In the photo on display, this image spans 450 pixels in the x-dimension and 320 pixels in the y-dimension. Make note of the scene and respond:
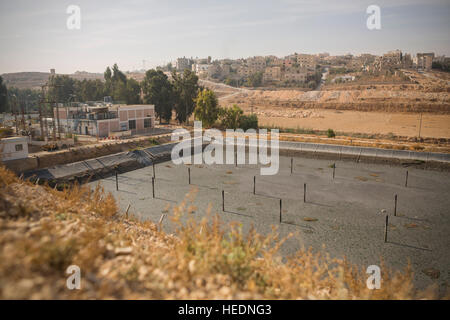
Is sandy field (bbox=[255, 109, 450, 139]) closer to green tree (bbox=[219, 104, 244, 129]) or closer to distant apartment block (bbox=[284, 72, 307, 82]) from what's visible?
green tree (bbox=[219, 104, 244, 129])

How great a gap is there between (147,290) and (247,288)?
216cm

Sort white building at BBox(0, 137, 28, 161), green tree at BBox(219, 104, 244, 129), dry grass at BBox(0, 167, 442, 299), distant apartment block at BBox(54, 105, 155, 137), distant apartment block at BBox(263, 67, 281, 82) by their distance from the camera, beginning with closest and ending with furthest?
dry grass at BBox(0, 167, 442, 299), white building at BBox(0, 137, 28, 161), distant apartment block at BBox(54, 105, 155, 137), green tree at BBox(219, 104, 244, 129), distant apartment block at BBox(263, 67, 281, 82)

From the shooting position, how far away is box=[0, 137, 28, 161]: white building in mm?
25062

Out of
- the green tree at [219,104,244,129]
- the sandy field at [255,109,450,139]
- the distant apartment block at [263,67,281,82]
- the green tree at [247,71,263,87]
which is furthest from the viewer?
the distant apartment block at [263,67,281,82]

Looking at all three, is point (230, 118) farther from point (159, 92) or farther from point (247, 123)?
point (159, 92)

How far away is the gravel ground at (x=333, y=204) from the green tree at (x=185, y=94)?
2106cm

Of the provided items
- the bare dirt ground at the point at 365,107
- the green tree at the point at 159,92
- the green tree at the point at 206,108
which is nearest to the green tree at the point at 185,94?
the green tree at the point at 159,92

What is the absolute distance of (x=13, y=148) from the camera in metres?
25.5

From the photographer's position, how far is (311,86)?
114 m

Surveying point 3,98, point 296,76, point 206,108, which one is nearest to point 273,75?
point 296,76

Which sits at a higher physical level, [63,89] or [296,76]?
[296,76]

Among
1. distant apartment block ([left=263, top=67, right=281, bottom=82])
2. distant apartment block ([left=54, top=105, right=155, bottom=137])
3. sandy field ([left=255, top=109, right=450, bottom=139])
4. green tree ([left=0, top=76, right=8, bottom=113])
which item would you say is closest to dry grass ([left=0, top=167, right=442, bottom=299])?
distant apartment block ([left=54, top=105, right=155, bottom=137])

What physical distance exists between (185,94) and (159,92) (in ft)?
13.9

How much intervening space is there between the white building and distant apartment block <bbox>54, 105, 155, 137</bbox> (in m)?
13.2
